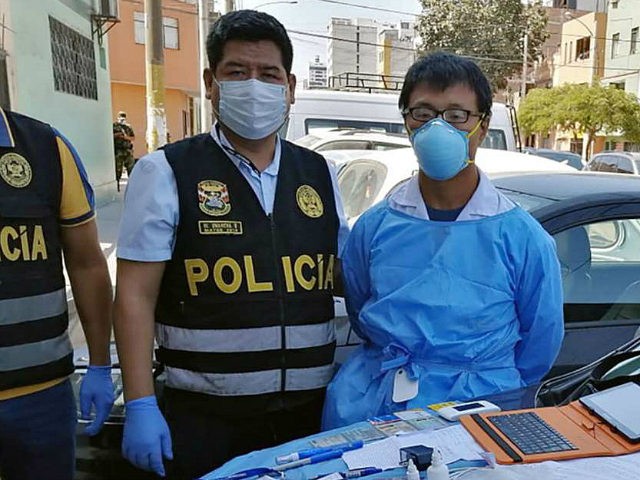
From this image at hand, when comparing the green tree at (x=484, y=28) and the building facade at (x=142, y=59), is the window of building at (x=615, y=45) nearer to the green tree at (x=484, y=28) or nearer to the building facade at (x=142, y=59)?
the green tree at (x=484, y=28)

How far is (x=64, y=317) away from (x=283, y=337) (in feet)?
2.21

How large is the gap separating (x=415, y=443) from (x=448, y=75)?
1009mm

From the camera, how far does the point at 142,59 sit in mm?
25781

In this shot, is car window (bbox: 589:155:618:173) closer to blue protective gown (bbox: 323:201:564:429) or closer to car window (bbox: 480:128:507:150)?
car window (bbox: 480:128:507:150)

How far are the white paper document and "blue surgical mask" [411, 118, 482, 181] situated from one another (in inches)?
28.1

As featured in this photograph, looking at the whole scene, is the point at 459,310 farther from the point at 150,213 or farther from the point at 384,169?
the point at 384,169

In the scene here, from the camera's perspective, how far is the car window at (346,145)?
6555mm

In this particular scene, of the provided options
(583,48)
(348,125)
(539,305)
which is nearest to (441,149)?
(539,305)

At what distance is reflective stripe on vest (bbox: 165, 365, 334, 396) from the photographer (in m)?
1.74

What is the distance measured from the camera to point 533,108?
95.7 ft

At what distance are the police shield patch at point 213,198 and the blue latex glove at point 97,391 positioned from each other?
67 cm

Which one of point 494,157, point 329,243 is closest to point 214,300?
point 329,243

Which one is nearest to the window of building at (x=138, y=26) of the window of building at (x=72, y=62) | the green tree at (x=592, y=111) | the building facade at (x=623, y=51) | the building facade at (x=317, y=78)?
the building facade at (x=317, y=78)

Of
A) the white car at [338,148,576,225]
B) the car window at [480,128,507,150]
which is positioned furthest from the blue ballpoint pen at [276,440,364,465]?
the car window at [480,128,507,150]
